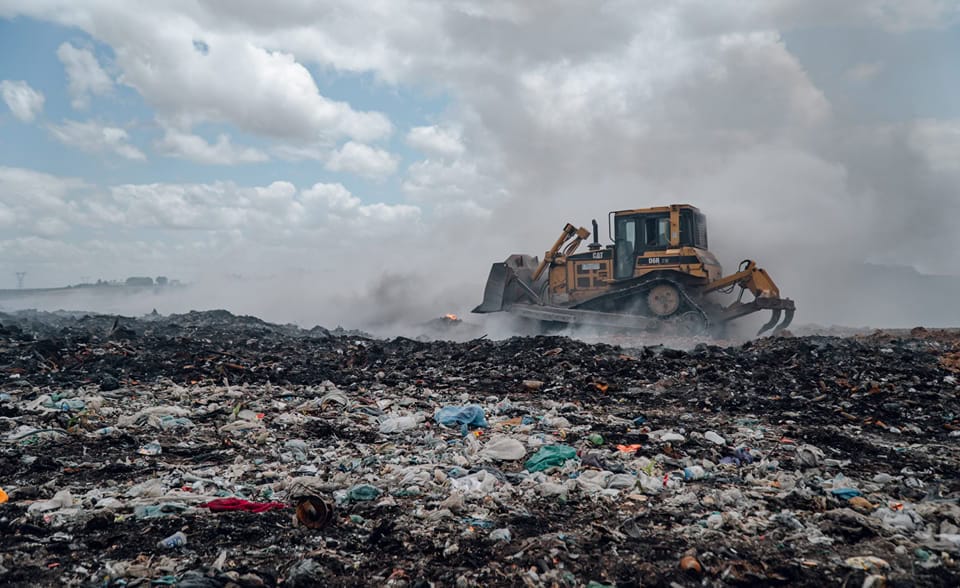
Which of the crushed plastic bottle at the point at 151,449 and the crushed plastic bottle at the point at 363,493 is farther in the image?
the crushed plastic bottle at the point at 151,449

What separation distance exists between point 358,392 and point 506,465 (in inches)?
148

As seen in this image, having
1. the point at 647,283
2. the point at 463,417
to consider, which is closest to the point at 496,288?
the point at 647,283

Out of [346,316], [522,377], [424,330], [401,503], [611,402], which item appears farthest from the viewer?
[346,316]

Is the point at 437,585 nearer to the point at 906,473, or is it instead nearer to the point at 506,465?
the point at 506,465

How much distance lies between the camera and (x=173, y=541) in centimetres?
322

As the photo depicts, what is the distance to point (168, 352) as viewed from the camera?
Answer: 412 inches

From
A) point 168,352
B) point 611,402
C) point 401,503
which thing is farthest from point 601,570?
point 168,352

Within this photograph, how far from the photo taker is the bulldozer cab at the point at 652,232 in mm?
15812

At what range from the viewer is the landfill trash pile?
3.03 metres

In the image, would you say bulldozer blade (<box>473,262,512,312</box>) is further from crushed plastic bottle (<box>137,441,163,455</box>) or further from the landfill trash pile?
crushed plastic bottle (<box>137,441,163,455</box>)

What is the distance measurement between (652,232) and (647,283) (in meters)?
1.32

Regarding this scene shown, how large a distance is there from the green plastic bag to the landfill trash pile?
2cm

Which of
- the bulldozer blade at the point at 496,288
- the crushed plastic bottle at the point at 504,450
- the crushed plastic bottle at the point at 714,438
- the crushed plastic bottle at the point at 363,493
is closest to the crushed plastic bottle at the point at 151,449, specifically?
the crushed plastic bottle at the point at 363,493

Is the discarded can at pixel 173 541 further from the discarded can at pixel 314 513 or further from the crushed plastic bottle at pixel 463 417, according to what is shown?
the crushed plastic bottle at pixel 463 417
